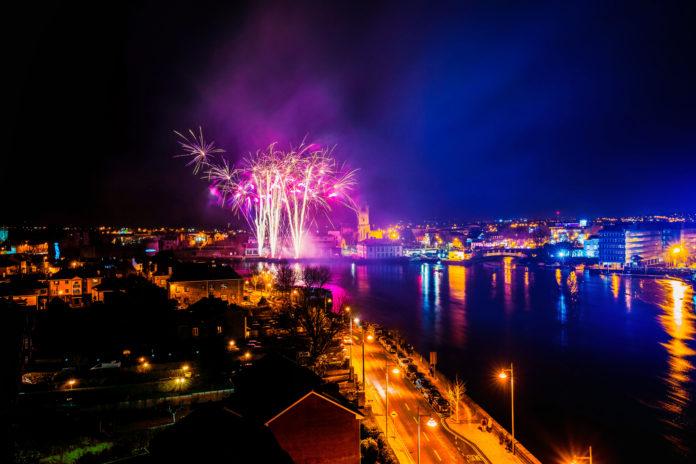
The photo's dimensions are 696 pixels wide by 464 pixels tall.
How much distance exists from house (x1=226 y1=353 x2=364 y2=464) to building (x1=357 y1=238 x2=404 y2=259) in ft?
118

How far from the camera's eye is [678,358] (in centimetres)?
1002

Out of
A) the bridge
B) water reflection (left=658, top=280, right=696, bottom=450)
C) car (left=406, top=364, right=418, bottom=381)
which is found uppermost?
the bridge

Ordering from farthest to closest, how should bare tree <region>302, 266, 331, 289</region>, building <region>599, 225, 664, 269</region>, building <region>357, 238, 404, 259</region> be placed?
building <region>357, 238, 404, 259</region> < building <region>599, 225, 664, 269</region> < bare tree <region>302, 266, 331, 289</region>

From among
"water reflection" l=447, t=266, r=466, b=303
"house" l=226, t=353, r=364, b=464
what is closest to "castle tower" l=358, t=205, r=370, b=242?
"water reflection" l=447, t=266, r=466, b=303

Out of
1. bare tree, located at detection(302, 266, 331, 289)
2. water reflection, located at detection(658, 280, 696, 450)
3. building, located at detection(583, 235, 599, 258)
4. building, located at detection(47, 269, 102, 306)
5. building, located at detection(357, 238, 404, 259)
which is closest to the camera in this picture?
water reflection, located at detection(658, 280, 696, 450)

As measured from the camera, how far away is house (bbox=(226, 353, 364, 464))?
3.62 m

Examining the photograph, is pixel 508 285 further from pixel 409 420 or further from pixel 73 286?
pixel 73 286

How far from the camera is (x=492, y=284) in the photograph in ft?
75.3

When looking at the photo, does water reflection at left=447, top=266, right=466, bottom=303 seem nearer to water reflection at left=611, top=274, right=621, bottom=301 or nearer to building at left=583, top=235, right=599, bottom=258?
water reflection at left=611, top=274, right=621, bottom=301

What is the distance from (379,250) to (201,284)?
96.7 feet

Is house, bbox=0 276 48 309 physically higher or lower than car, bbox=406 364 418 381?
higher

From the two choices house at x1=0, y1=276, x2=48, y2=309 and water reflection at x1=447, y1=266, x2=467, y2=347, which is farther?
water reflection at x1=447, y1=266, x2=467, y2=347

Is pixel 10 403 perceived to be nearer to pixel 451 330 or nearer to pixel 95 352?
pixel 95 352

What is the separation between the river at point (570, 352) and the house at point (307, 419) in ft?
11.7
